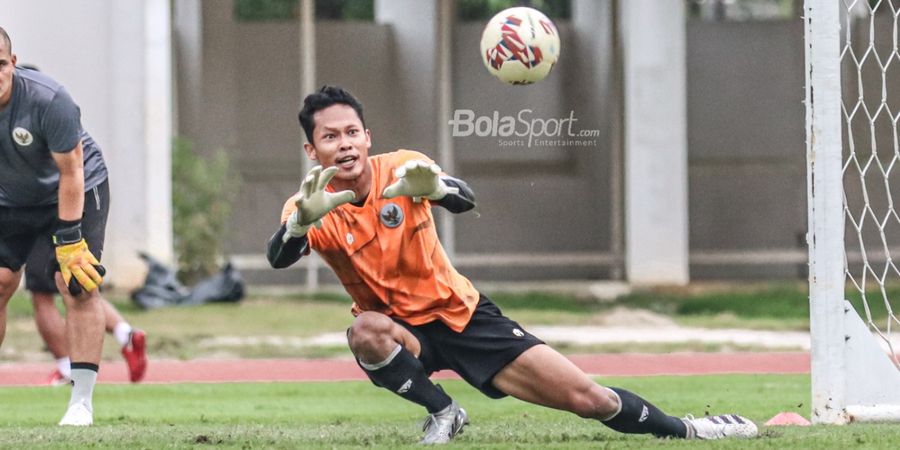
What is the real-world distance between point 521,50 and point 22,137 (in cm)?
241

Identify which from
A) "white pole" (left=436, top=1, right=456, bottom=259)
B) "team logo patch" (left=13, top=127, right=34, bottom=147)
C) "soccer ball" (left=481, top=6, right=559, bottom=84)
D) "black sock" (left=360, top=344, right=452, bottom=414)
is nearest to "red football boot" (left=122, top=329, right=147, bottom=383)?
"team logo patch" (left=13, top=127, right=34, bottom=147)

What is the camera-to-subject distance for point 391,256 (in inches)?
240

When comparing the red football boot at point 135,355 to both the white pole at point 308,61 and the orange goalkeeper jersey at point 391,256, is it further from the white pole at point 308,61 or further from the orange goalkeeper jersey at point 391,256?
the white pole at point 308,61

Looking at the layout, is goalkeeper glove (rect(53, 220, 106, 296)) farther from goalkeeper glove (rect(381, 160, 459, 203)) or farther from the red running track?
the red running track

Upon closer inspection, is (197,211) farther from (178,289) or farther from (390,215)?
(390,215)

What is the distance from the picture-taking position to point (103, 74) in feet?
55.7

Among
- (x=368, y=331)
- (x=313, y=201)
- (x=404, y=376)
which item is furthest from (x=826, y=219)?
(x=313, y=201)

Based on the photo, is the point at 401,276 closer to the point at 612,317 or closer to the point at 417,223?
the point at 417,223

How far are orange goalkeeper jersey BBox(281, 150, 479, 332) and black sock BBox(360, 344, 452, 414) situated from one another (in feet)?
0.70

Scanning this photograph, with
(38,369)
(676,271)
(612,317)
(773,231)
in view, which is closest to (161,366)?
(38,369)

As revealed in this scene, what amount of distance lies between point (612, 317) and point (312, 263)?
4536 millimetres

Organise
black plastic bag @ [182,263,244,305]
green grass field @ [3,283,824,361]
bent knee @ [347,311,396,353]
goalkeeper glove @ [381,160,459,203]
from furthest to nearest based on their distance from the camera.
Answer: black plastic bag @ [182,263,244,305] < green grass field @ [3,283,824,361] < bent knee @ [347,311,396,353] < goalkeeper glove @ [381,160,459,203]

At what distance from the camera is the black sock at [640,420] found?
20.2ft

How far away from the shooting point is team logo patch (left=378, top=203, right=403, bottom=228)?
20.0 ft
